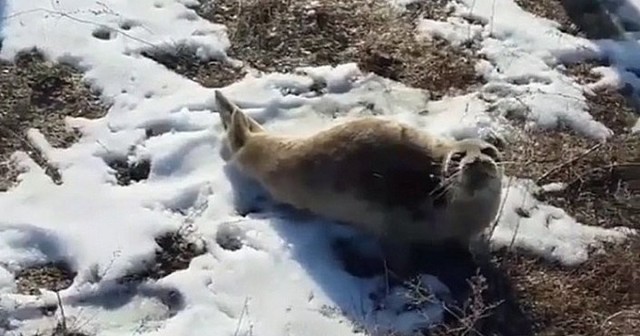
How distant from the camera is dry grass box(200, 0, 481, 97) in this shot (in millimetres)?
6168

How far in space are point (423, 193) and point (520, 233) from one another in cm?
62

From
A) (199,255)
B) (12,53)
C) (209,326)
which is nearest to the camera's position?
(209,326)

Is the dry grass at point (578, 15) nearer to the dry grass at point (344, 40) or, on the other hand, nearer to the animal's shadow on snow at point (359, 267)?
the dry grass at point (344, 40)

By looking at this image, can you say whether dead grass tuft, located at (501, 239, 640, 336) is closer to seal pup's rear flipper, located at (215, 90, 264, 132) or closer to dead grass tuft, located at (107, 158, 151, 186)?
seal pup's rear flipper, located at (215, 90, 264, 132)

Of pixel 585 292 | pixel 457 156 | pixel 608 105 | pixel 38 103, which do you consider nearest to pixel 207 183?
pixel 38 103

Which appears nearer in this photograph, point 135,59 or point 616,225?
point 616,225

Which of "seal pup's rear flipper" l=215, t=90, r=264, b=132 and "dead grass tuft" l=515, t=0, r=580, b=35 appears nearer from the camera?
"seal pup's rear flipper" l=215, t=90, r=264, b=132

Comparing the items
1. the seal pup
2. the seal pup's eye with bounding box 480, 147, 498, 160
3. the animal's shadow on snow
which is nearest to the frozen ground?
the animal's shadow on snow

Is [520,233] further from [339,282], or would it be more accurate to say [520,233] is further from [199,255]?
[199,255]

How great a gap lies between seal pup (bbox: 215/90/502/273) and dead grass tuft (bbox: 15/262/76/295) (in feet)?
3.38

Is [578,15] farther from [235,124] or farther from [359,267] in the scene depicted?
[359,267]

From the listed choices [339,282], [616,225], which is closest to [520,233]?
[616,225]

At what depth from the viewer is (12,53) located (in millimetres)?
6074

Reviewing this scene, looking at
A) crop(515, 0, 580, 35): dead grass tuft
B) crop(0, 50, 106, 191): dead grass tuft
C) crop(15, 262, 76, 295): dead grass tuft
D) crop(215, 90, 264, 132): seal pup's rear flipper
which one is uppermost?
crop(215, 90, 264, 132): seal pup's rear flipper
